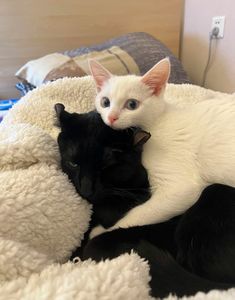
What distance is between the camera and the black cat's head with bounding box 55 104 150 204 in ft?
2.33

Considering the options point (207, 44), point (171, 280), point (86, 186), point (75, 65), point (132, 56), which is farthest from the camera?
point (207, 44)

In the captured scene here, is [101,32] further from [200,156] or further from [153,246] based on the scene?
[153,246]

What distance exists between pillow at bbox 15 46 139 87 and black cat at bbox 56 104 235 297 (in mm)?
799

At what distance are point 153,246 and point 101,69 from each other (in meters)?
0.49

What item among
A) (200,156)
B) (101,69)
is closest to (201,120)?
(200,156)

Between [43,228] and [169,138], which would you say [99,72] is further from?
[43,228]

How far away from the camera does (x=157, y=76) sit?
869mm

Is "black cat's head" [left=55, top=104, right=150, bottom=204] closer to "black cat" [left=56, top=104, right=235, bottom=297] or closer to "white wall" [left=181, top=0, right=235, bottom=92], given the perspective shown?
"black cat" [left=56, top=104, right=235, bottom=297]

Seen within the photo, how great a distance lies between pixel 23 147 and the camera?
2.43ft

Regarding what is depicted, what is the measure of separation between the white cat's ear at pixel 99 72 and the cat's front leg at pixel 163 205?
1.15 ft

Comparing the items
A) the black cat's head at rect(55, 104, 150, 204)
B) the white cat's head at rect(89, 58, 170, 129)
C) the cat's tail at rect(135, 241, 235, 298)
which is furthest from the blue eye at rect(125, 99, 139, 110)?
the cat's tail at rect(135, 241, 235, 298)

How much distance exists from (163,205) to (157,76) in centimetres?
33

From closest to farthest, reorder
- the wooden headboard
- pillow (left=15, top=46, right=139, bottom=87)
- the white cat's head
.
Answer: the white cat's head < pillow (left=15, top=46, right=139, bottom=87) < the wooden headboard

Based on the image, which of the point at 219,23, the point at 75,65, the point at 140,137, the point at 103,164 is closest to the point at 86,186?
the point at 103,164
